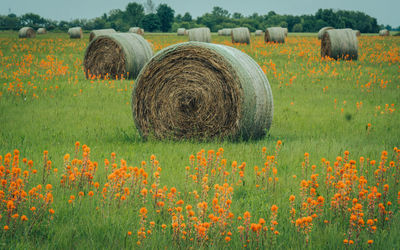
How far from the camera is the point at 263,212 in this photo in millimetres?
4352

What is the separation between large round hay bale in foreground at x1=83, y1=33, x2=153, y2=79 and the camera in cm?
1539

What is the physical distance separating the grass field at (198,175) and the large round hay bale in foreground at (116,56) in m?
1.60

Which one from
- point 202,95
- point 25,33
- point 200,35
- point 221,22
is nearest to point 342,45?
point 200,35

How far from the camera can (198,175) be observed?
5.25 m

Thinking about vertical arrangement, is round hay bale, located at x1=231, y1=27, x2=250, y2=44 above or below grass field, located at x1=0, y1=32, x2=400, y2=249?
above

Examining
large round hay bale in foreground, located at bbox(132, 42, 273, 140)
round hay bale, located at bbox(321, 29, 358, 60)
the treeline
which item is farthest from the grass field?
the treeline

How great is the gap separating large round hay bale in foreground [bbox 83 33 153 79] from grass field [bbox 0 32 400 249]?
160cm

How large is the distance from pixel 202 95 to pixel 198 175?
2763 mm

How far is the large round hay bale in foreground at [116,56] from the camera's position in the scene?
50.5 ft

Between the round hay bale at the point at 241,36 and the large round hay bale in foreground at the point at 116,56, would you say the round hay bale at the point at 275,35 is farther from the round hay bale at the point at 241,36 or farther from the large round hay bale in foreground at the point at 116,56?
the large round hay bale in foreground at the point at 116,56

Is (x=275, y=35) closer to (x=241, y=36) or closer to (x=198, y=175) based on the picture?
(x=241, y=36)

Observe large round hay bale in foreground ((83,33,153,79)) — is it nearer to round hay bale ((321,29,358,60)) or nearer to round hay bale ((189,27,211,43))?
round hay bale ((321,29,358,60))

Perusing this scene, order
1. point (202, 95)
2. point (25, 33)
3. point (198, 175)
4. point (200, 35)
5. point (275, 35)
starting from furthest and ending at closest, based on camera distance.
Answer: point (25, 33), point (275, 35), point (200, 35), point (202, 95), point (198, 175)

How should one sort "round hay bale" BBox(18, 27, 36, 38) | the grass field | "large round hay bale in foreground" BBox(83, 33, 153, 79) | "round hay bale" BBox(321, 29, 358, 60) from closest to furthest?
the grass field < "large round hay bale in foreground" BBox(83, 33, 153, 79) < "round hay bale" BBox(321, 29, 358, 60) < "round hay bale" BBox(18, 27, 36, 38)
